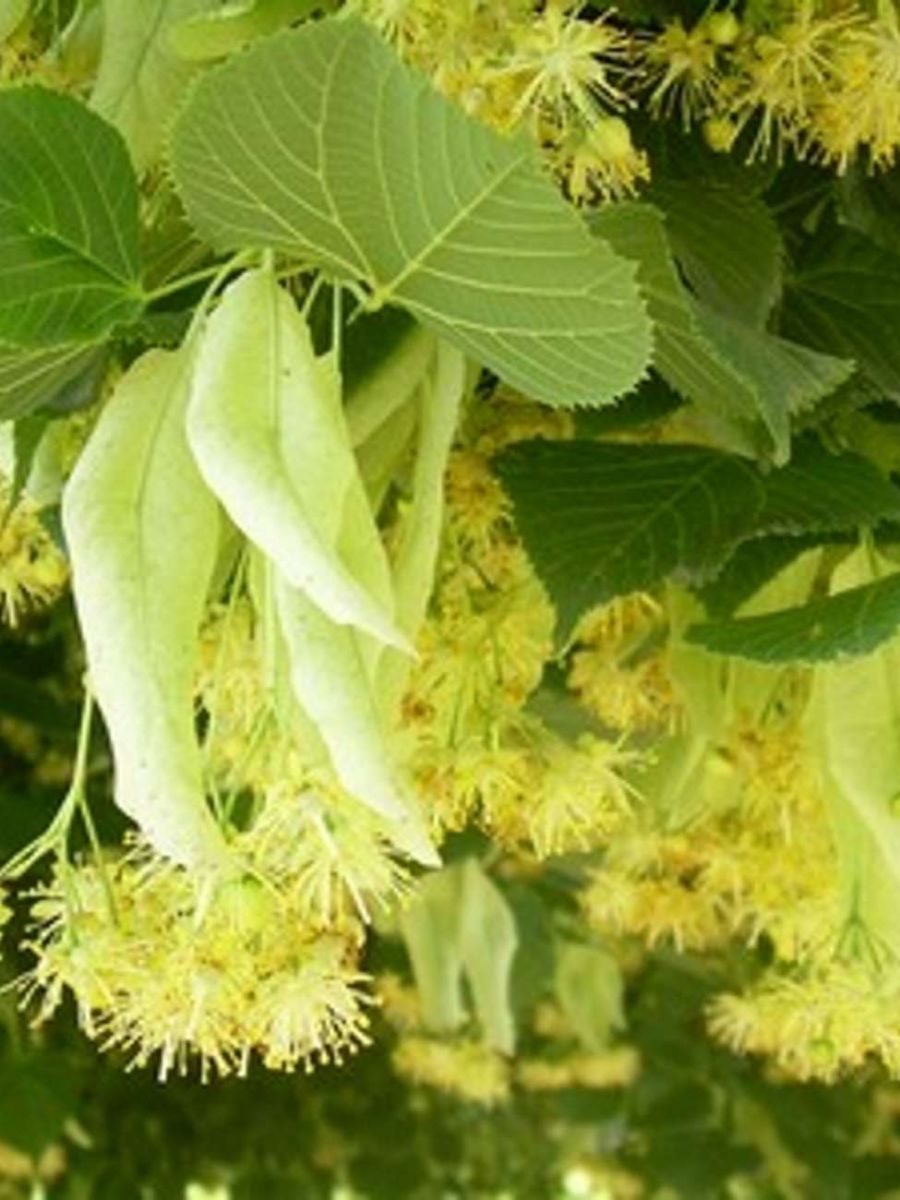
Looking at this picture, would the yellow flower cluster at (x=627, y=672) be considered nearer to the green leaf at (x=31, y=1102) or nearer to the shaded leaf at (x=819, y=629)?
the shaded leaf at (x=819, y=629)

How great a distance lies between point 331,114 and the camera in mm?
582

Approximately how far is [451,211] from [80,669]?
3.07ft

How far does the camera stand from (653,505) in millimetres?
770

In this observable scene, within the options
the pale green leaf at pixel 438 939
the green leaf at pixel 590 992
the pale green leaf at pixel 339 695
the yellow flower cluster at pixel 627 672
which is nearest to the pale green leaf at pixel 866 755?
the yellow flower cluster at pixel 627 672

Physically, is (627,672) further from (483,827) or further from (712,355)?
(712,355)

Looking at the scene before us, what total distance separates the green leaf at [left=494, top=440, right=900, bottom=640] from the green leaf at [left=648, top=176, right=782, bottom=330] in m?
0.05

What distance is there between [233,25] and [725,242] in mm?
177

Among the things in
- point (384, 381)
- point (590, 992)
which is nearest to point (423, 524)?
point (384, 381)

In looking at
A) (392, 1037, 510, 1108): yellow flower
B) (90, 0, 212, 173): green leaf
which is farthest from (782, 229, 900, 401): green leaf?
(392, 1037, 510, 1108): yellow flower

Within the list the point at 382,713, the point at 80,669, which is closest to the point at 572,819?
the point at 382,713

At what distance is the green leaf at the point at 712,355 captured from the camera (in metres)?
0.65

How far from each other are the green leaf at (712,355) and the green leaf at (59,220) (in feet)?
0.38

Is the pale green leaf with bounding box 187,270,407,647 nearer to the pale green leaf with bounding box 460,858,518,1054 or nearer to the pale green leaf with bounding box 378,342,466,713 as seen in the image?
the pale green leaf with bounding box 378,342,466,713

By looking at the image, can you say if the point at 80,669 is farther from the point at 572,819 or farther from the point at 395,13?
the point at 395,13
